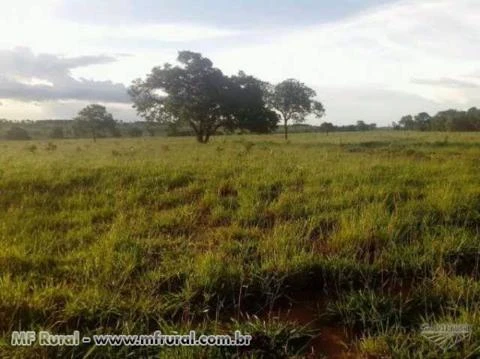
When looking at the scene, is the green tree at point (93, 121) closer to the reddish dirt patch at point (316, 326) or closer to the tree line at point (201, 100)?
the tree line at point (201, 100)

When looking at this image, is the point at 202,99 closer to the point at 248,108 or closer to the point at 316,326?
the point at 248,108

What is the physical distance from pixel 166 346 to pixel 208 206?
4.46 meters

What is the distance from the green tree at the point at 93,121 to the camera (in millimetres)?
66375

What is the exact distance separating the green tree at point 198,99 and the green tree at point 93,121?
29051mm

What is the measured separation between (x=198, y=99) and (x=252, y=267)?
34695mm

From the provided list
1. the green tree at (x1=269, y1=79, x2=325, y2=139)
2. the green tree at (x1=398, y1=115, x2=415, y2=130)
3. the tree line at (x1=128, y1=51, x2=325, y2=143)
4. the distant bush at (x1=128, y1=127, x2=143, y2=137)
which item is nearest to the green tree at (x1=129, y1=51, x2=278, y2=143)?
the tree line at (x1=128, y1=51, x2=325, y2=143)

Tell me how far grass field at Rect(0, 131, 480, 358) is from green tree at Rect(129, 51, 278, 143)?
30.6 m

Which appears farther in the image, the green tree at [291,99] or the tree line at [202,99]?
the green tree at [291,99]

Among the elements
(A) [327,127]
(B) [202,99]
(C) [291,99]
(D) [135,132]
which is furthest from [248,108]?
(D) [135,132]

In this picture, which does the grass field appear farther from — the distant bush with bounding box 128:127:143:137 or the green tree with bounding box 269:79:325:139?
the distant bush with bounding box 128:127:143:137

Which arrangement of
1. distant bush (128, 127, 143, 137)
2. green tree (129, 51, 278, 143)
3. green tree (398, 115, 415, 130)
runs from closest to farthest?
green tree (129, 51, 278, 143), distant bush (128, 127, 143, 137), green tree (398, 115, 415, 130)

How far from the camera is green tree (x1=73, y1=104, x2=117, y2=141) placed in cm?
6638

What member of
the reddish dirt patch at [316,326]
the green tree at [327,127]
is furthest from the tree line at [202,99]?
the green tree at [327,127]

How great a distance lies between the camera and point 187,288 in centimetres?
410
